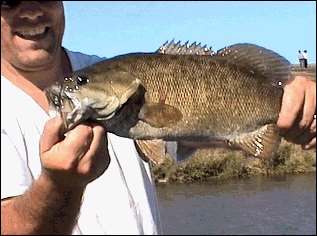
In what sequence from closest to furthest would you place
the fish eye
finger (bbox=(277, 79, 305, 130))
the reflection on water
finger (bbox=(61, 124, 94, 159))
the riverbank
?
finger (bbox=(61, 124, 94, 159)), the fish eye, finger (bbox=(277, 79, 305, 130)), the reflection on water, the riverbank

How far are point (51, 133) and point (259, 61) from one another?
0.61m

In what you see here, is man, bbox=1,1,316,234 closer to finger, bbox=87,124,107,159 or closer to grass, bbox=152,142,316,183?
finger, bbox=87,124,107,159

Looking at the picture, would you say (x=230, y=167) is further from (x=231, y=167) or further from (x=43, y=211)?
(x=43, y=211)

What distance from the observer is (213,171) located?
27.7 ft

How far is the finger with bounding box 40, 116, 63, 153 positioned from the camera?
4.65ft

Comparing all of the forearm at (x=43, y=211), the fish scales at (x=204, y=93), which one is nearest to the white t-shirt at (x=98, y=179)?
the forearm at (x=43, y=211)

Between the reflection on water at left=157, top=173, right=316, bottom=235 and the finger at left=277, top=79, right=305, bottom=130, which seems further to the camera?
the reflection on water at left=157, top=173, right=316, bottom=235

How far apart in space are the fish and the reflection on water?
5.10 metres

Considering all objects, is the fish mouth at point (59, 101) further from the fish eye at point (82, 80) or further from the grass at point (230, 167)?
the grass at point (230, 167)

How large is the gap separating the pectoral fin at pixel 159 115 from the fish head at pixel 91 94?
0.06 m

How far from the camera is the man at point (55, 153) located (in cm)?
146

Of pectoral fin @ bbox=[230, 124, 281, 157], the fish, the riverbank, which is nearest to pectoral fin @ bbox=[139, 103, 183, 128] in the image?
A: the fish

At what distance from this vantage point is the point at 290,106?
1633 mm

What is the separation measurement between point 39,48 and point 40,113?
20 centimetres
